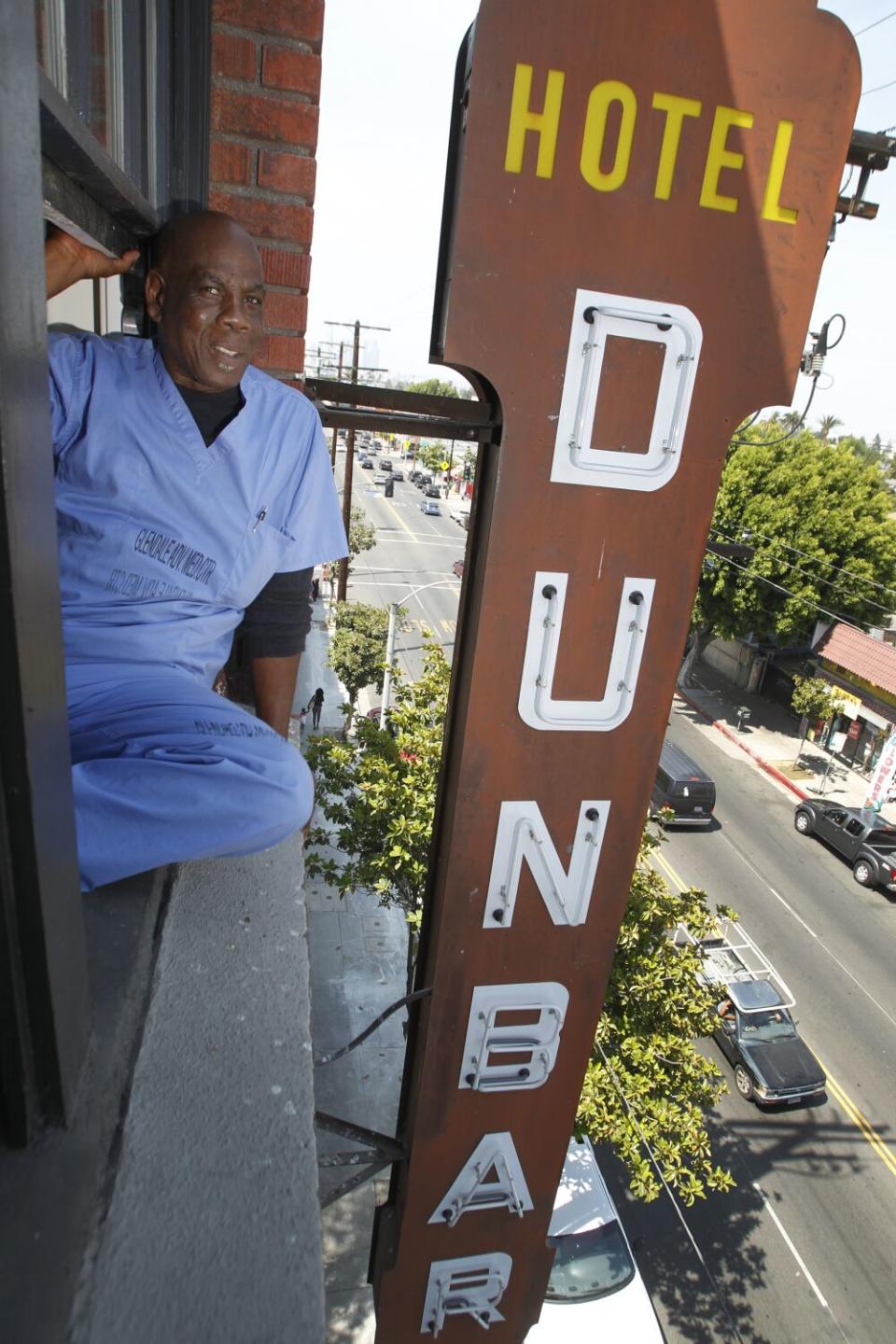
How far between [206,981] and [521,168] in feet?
7.64

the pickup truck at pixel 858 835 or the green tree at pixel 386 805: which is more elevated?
the green tree at pixel 386 805

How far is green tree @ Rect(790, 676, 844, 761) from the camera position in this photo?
17266 millimetres

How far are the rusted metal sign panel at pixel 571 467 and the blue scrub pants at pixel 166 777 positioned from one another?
131 cm

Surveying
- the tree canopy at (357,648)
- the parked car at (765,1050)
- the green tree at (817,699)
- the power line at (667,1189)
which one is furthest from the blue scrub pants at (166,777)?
the green tree at (817,699)

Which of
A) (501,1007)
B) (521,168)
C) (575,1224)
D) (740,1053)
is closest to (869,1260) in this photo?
(740,1053)

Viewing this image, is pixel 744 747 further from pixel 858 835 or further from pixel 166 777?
pixel 166 777

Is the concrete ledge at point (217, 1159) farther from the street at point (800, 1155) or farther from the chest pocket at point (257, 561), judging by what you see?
the street at point (800, 1155)

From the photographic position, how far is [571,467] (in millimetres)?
2811

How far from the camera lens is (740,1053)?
9.09 m

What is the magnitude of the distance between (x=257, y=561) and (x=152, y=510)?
293 millimetres

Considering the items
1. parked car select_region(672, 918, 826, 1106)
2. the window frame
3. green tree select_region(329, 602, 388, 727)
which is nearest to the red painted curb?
parked car select_region(672, 918, 826, 1106)

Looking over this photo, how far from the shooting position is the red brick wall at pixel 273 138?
2.67 m

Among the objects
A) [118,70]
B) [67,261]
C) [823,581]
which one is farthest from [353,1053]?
[823,581]

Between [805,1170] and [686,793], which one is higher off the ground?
[686,793]
